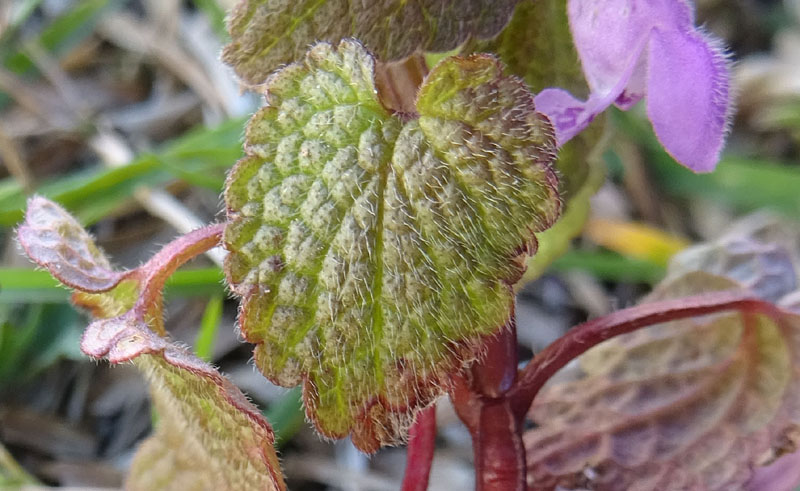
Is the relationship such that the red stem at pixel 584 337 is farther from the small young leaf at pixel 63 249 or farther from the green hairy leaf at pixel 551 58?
the small young leaf at pixel 63 249

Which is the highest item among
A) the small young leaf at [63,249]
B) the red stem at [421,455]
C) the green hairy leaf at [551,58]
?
the small young leaf at [63,249]

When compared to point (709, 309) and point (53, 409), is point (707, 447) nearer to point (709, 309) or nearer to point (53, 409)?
point (709, 309)

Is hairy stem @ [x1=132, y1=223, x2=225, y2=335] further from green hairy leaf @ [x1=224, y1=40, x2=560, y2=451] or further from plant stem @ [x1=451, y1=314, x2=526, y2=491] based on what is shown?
plant stem @ [x1=451, y1=314, x2=526, y2=491]

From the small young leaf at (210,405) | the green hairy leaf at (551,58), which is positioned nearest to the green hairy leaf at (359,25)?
the green hairy leaf at (551,58)

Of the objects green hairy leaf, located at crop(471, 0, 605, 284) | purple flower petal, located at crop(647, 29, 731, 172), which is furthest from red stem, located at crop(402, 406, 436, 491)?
purple flower petal, located at crop(647, 29, 731, 172)

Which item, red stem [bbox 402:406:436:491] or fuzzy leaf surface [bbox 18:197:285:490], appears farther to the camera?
red stem [bbox 402:406:436:491]

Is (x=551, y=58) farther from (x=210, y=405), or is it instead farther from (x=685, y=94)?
(x=210, y=405)
